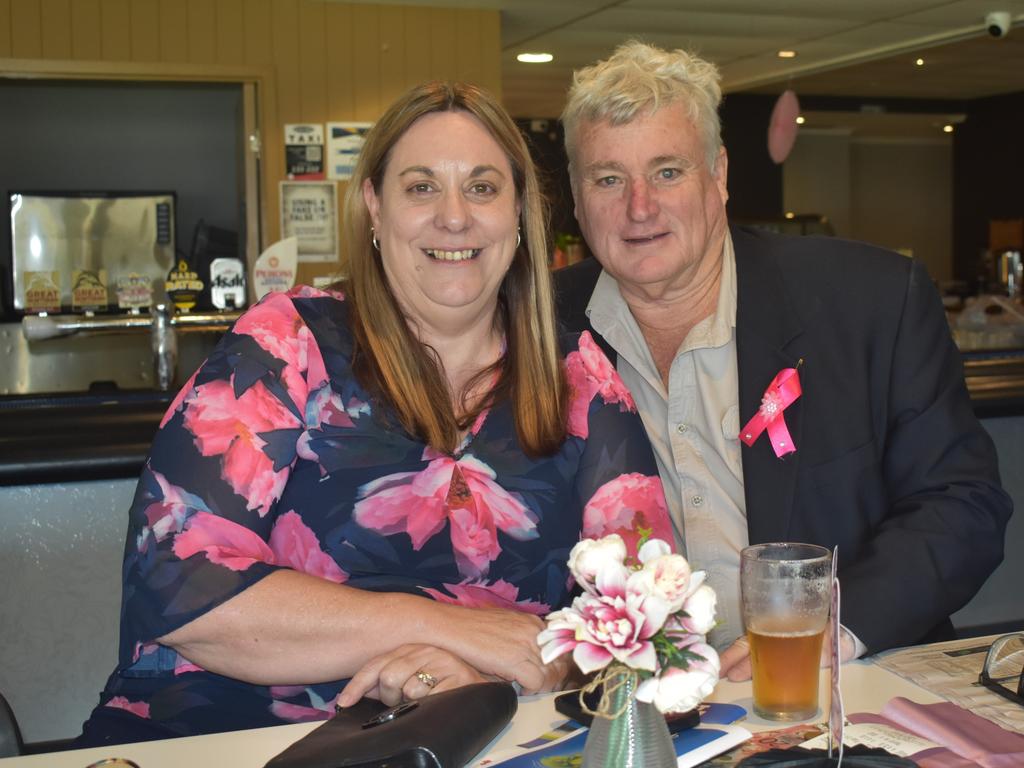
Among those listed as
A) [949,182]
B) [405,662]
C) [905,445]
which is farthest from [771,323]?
[949,182]

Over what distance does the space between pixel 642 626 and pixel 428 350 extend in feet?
3.35

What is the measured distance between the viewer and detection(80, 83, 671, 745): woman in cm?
154

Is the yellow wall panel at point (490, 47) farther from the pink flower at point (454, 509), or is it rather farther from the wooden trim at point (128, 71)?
the pink flower at point (454, 509)

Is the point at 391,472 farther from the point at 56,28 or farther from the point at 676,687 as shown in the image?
the point at 56,28

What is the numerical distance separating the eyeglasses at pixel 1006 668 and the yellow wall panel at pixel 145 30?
5875 mm

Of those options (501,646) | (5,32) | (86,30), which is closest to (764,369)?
(501,646)

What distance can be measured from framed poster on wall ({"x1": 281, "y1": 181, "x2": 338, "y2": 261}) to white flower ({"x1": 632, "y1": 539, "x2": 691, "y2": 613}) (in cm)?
595

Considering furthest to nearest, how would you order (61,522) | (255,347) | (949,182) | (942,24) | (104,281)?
(949,182) < (942,24) < (104,281) < (61,522) < (255,347)

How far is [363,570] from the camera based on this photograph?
1726mm

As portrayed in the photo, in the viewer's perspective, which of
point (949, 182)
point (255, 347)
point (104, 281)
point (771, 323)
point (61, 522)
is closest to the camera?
point (255, 347)

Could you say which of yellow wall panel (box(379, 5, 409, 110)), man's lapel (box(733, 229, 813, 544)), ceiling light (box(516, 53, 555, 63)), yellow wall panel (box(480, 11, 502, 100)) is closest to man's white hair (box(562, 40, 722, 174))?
man's lapel (box(733, 229, 813, 544))

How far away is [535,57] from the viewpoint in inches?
341

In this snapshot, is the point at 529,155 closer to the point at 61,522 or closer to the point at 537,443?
the point at 537,443

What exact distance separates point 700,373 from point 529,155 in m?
0.51
